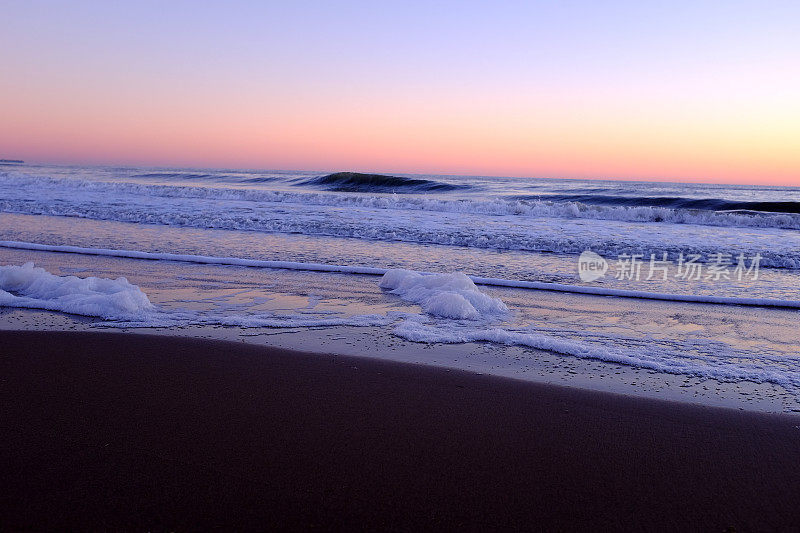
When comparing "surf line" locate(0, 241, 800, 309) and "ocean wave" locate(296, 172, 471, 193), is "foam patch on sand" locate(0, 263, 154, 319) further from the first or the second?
"ocean wave" locate(296, 172, 471, 193)

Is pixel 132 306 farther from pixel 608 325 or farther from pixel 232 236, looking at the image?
pixel 232 236

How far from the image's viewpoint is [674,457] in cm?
243

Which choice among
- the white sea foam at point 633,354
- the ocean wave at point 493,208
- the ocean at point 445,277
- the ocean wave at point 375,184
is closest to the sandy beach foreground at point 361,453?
the white sea foam at point 633,354

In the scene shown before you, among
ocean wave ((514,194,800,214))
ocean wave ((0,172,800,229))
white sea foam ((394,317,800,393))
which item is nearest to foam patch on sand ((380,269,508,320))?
white sea foam ((394,317,800,393))

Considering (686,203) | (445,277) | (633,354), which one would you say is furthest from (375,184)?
(633,354)

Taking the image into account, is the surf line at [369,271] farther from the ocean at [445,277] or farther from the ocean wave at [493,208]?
the ocean wave at [493,208]

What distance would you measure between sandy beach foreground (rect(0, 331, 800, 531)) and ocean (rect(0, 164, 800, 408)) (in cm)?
96

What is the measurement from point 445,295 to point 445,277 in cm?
71

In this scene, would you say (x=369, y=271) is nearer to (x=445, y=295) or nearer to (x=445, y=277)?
(x=445, y=277)

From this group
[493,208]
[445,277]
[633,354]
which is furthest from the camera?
[493,208]

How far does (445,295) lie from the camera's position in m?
5.21

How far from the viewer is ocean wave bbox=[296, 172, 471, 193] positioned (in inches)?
1291

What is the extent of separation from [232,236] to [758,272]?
877 cm

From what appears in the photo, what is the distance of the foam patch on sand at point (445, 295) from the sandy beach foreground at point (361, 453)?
1.67 m
